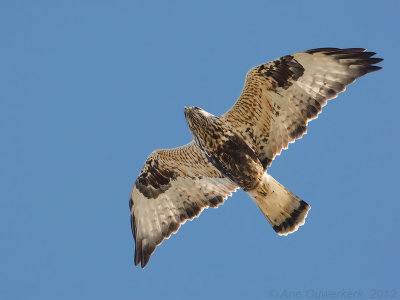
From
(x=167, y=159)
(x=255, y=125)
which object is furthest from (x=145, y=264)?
(x=255, y=125)

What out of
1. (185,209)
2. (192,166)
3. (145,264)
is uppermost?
(192,166)

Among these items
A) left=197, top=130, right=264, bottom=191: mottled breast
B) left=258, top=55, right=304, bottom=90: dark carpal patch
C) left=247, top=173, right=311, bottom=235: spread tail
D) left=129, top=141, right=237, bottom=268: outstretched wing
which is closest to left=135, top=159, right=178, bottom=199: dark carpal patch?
left=129, top=141, right=237, bottom=268: outstretched wing

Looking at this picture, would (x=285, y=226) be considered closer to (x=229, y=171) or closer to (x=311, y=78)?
(x=229, y=171)

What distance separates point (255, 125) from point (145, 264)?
3.05m

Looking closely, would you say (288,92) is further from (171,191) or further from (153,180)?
(153,180)

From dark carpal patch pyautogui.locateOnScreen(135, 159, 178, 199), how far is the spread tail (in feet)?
5.07

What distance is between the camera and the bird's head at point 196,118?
33.2 feet

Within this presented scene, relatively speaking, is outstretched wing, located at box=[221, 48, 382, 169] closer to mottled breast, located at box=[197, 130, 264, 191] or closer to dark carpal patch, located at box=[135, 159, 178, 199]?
mottled breast, located at box=[197, 130, 264, 191]

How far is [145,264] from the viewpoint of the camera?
1042 cm

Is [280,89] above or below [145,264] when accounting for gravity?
above

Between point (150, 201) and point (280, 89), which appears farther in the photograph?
point (150, 201)

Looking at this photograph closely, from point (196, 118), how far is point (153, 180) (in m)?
1.54

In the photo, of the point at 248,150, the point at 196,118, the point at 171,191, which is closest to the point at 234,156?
the point at 248,150

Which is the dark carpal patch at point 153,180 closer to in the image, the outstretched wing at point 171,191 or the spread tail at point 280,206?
the outstretched wing at point 171,191
